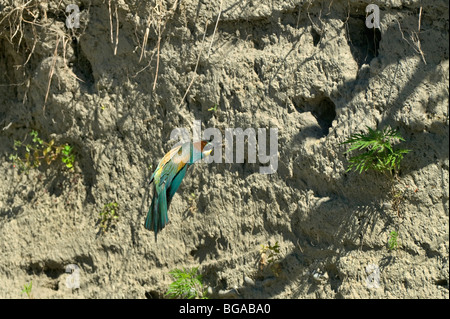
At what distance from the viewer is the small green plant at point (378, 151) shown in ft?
10.1

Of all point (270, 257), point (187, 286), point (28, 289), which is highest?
point (270, 257)

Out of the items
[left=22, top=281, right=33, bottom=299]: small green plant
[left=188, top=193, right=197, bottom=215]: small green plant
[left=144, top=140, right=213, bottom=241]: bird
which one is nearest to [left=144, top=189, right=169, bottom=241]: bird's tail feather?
[left=144, top=140, right=213, bottom=241]: bird

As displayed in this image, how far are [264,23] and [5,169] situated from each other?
175 centimetres

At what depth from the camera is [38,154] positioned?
3932 mm

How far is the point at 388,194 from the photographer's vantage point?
3.18 meters

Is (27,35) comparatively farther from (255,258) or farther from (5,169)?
(255,258)

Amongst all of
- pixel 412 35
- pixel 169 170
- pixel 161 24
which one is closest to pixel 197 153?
pixel 169 170

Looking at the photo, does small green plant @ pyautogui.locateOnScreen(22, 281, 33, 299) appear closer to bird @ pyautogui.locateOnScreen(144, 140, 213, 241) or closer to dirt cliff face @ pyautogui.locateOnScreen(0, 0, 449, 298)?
dirt cliff face @ pyautogui.locateOnScreen(0, 0, 449, 298)

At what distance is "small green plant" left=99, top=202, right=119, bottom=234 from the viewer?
3.76 m

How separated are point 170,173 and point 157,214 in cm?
25

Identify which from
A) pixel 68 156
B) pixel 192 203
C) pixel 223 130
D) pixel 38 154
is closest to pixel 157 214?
pixel 192 203

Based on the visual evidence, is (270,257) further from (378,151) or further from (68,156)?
(68,156)

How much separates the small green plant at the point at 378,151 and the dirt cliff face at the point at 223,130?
6 cm

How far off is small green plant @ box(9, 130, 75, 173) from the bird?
0.60 metres
